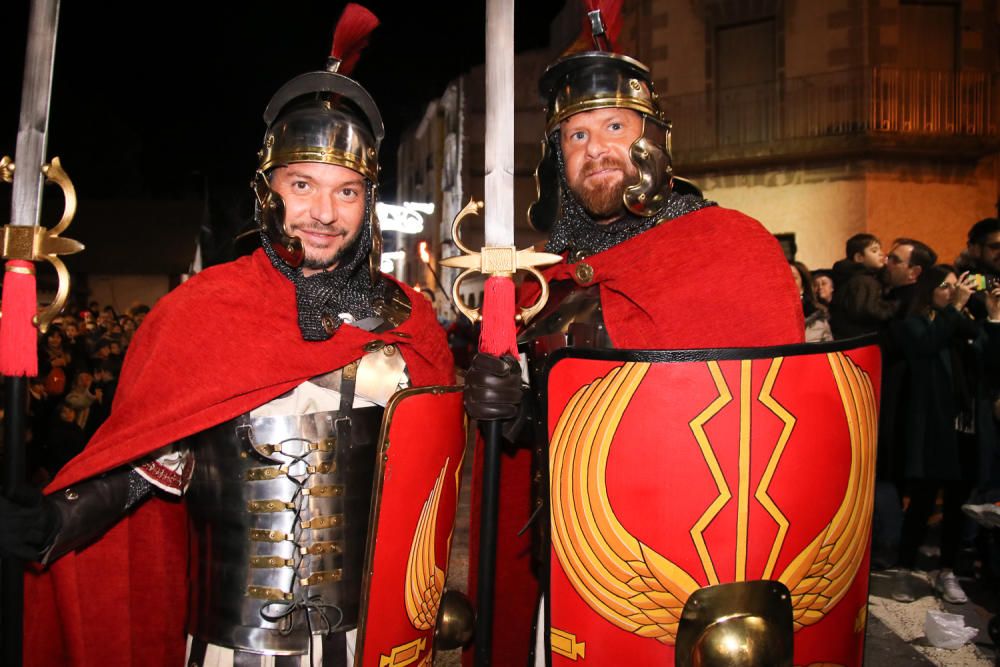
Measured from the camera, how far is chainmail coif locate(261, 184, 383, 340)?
2.45m

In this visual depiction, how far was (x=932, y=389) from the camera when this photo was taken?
506cm

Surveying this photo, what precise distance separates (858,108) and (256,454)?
13.4 metres

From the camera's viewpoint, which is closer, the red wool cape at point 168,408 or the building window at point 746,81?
the red wool cape at point 168,408

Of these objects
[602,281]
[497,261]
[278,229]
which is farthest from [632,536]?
[278,229]

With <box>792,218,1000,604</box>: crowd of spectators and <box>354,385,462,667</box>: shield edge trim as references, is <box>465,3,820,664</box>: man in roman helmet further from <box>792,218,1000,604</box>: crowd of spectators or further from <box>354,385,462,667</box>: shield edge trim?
<box>792,218,1000,604</box>: crowd of spectators

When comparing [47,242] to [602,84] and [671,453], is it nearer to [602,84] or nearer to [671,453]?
[671,453]

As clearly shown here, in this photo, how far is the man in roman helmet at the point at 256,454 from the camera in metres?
2.18

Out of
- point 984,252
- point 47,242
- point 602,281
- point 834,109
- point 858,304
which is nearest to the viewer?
point 47,242

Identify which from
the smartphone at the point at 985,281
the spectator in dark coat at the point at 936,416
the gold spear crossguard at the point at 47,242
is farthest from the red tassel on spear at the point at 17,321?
the smartphone at the point at 985,281

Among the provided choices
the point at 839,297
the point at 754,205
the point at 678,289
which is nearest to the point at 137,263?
the point at 754,205

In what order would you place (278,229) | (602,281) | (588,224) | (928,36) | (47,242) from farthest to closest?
(928,36)
(588,224)
(602,281)
(278,229)
(47,242)

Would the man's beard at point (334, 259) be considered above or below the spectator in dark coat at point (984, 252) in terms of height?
below

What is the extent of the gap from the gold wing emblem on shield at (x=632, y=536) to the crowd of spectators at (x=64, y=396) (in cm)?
364

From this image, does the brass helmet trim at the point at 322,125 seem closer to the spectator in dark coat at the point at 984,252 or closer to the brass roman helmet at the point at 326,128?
the brass roman helmet at the point at 326,128
